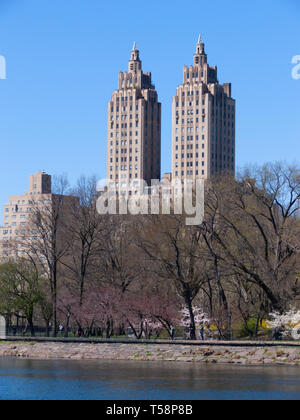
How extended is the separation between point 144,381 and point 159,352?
1626cm

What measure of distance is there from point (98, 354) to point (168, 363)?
7353mm

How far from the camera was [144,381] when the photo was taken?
4641 centimetres

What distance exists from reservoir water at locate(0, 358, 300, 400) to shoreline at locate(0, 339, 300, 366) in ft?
8.30

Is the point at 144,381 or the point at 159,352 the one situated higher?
the point at 144,381

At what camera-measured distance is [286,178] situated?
72938 mm

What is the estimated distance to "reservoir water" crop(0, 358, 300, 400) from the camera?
134 ft

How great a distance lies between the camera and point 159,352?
62.6 meters

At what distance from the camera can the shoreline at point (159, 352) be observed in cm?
5812

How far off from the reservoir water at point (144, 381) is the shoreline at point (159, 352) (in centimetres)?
253

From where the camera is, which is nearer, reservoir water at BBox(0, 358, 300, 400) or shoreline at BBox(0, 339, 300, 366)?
reservoir water at BBox(0, 358, 300, 400)

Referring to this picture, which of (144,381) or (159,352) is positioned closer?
(144,381)

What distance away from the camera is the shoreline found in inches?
2288

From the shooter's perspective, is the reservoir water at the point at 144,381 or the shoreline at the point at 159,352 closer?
the reservoir water at the point at 144,381
